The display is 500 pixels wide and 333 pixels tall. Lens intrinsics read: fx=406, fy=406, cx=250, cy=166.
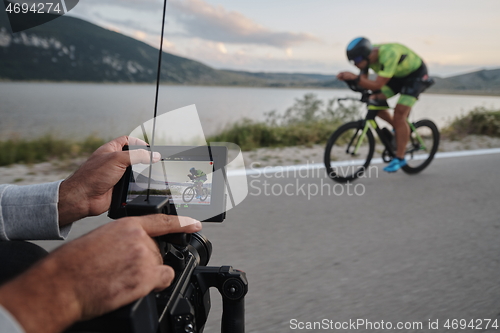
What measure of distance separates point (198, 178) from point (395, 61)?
424cm

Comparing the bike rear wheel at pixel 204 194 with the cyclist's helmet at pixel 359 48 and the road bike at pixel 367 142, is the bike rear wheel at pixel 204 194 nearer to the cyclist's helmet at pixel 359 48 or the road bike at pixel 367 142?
the road bike at pixel 367 142

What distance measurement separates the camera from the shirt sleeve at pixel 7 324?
63 centimetres

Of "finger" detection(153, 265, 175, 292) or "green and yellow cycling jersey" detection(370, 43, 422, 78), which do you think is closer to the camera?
"finger" detection(153, 265, 175, 292)

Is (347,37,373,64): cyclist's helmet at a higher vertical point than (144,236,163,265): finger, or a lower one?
higher

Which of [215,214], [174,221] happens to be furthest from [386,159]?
[174,221]

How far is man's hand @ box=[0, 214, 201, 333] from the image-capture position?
0.67m

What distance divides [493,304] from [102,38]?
1296cm

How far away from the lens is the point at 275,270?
2713 mm

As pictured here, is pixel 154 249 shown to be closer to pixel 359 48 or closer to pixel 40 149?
pixel 359 48

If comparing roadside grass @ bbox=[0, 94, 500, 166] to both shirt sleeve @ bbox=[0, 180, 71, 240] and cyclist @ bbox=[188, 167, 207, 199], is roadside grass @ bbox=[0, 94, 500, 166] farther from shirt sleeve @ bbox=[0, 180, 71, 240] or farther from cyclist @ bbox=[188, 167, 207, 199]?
cyclist @ bbox=[188, 167, 207, 199]

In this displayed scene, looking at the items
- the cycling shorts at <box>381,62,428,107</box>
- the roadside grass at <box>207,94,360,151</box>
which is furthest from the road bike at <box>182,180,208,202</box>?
the roadside grass at <box>207,94,360,151</box>

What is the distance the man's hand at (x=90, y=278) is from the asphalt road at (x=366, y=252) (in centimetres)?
136

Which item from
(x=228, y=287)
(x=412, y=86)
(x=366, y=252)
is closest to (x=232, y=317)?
(x=228, y=287)

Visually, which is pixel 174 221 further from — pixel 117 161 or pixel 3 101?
pixel 3 101
